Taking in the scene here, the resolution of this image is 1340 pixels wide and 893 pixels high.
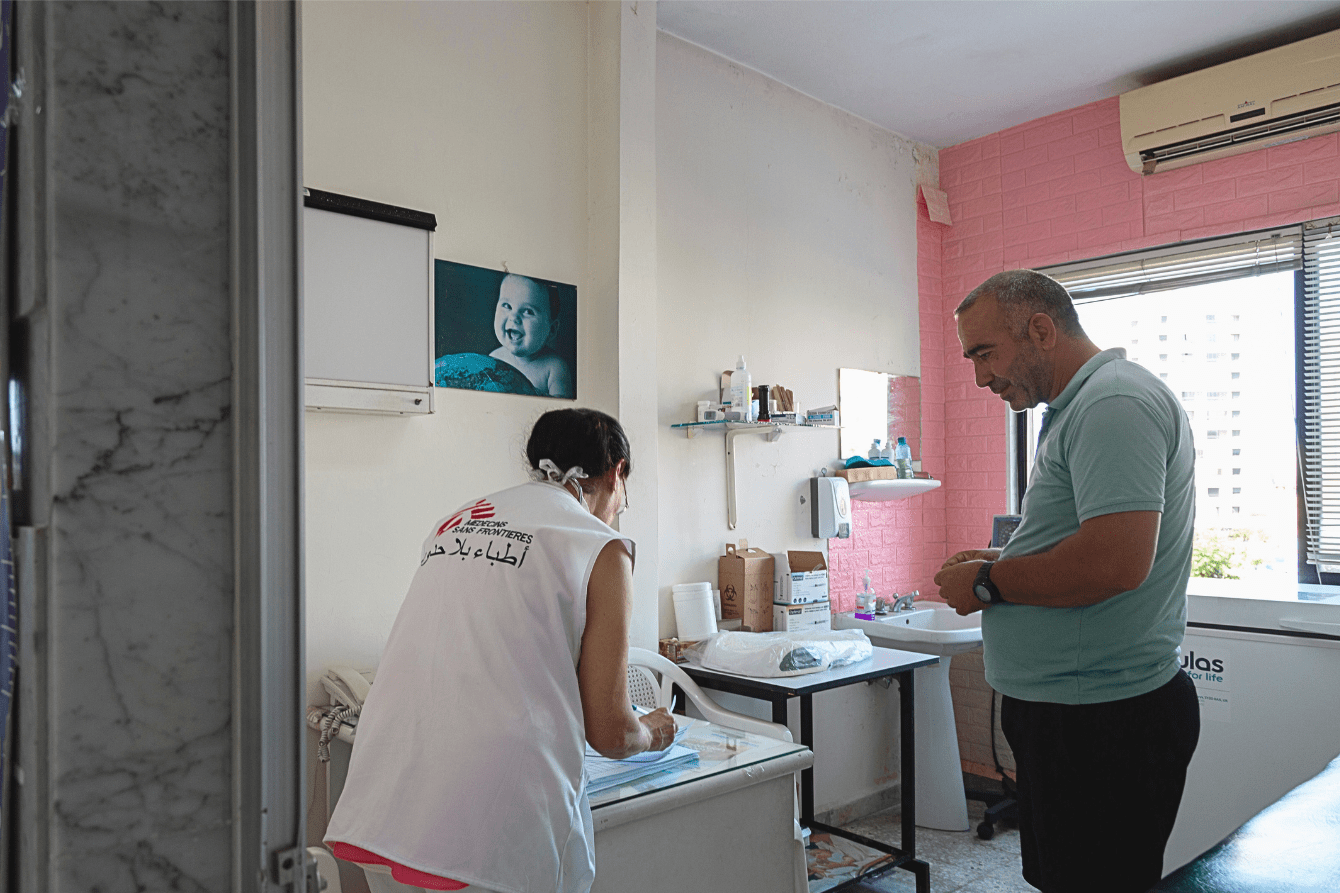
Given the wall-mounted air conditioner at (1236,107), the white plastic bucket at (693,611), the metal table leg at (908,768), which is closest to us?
the metal table leg at (908,768)

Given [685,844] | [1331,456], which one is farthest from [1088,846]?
[1331,456]

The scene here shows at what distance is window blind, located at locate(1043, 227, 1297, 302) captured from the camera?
3.70 meters

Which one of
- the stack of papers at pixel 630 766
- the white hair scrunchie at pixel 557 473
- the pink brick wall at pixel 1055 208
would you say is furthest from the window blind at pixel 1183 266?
the white hair scrunchie at pixel 557 473

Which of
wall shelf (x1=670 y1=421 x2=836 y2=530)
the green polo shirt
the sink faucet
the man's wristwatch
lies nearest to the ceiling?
wall shelf (x1=670 y1=421 x2=836 y2=530)

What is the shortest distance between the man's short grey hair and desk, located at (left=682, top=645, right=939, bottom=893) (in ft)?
4.60

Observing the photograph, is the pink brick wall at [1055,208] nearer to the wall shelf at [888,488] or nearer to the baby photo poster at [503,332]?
the wall shelf at [888,488]

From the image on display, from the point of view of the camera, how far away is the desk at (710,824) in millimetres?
1856

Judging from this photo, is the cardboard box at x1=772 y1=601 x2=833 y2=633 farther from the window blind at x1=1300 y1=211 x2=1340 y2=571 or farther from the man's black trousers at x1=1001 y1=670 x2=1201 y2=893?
the window blind at x1=1300 y1=211 x2=1340 y2=571

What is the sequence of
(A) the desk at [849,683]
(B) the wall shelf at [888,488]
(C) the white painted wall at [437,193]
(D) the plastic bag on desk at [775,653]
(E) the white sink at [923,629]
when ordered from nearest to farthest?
(C) the white painted wall at [437,193], (A) the desk at [849,683], (D) the plastic bag on desk at [775,653], (E) the white sink at [923,629], (B) the wall shelf at [888,488]

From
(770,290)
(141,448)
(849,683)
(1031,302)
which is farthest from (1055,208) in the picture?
(141,448)

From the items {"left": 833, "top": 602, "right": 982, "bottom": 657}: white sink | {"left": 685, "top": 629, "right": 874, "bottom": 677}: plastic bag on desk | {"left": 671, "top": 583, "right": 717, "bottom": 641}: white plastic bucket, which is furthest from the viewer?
{"left": 833, "top": 602, "right": 982, "bottom": 657}: white sink

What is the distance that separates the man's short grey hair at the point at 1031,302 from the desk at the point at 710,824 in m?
1.13

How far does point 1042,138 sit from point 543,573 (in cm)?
391

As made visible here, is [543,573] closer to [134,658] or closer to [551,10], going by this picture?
[134,658]
